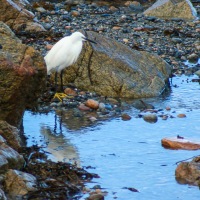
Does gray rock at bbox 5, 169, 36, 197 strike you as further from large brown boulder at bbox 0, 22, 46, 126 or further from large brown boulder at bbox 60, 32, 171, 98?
large brown boulder at bbox 60, 32, 171, 98

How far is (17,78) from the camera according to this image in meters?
8.58

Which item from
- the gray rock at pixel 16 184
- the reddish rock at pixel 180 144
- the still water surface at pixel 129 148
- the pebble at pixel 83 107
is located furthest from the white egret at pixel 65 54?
the gray rock at pixel 16 184

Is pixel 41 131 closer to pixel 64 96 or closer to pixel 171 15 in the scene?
pixel 64 96

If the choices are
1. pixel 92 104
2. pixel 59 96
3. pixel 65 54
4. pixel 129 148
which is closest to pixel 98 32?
pixel 65 54

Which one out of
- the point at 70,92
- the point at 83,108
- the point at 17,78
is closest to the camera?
the point at 17,78

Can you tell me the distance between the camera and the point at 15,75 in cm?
857

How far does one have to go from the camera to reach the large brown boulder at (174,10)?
19875 millimetres

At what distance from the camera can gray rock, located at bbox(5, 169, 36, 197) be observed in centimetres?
696

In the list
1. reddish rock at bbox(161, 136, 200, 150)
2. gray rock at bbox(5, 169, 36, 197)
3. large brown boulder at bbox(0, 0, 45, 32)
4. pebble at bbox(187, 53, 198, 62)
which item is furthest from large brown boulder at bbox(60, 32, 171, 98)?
gray rock at bbox(5, 169, 36, 197)

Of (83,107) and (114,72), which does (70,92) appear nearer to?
(114,72)

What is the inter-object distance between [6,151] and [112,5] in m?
15.2

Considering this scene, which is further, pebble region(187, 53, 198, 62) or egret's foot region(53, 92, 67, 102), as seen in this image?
pebble region(187, 53, 198, 62)

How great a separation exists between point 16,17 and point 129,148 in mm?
7659

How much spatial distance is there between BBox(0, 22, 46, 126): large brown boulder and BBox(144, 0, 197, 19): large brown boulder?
11268 millimetres
